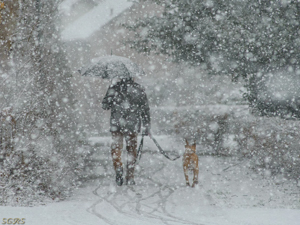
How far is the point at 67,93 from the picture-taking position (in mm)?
5094

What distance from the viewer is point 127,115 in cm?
574

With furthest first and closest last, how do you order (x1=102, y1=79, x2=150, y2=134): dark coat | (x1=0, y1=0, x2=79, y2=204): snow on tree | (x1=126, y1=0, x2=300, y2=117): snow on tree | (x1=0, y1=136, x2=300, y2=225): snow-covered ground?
(x1=126, y1=0, x2=300, y2=117): snow on tree < (x1=102, y1=79, x2=150, y2=134): dark coat < (x1=0, y1=0, x2=79, y2=204): snow on tree < (x1=0, y1=136, x2=300, y2=225): snow-covered ground

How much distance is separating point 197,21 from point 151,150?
142 inches

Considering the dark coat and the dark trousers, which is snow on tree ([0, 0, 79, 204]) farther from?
the dark coat

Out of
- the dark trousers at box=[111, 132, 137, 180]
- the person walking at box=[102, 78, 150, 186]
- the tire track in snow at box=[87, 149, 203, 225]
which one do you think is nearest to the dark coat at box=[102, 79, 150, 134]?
the person walking at box=[102, 78, 150, 186]

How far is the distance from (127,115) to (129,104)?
0.20 m

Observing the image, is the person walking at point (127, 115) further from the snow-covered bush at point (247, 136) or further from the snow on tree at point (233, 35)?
the snow on tree at point (233, 35)

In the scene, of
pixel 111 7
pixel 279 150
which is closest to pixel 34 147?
pixel 279 150

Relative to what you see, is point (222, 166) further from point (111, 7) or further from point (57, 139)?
point (111, 7)

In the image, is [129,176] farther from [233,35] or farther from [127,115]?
[233,35]

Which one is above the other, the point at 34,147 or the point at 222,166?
the point at 34,147

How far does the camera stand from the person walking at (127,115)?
18.5ft

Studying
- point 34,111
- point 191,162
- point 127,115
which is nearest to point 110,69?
point 127,115

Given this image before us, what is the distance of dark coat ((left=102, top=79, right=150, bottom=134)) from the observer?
574 centimetres
